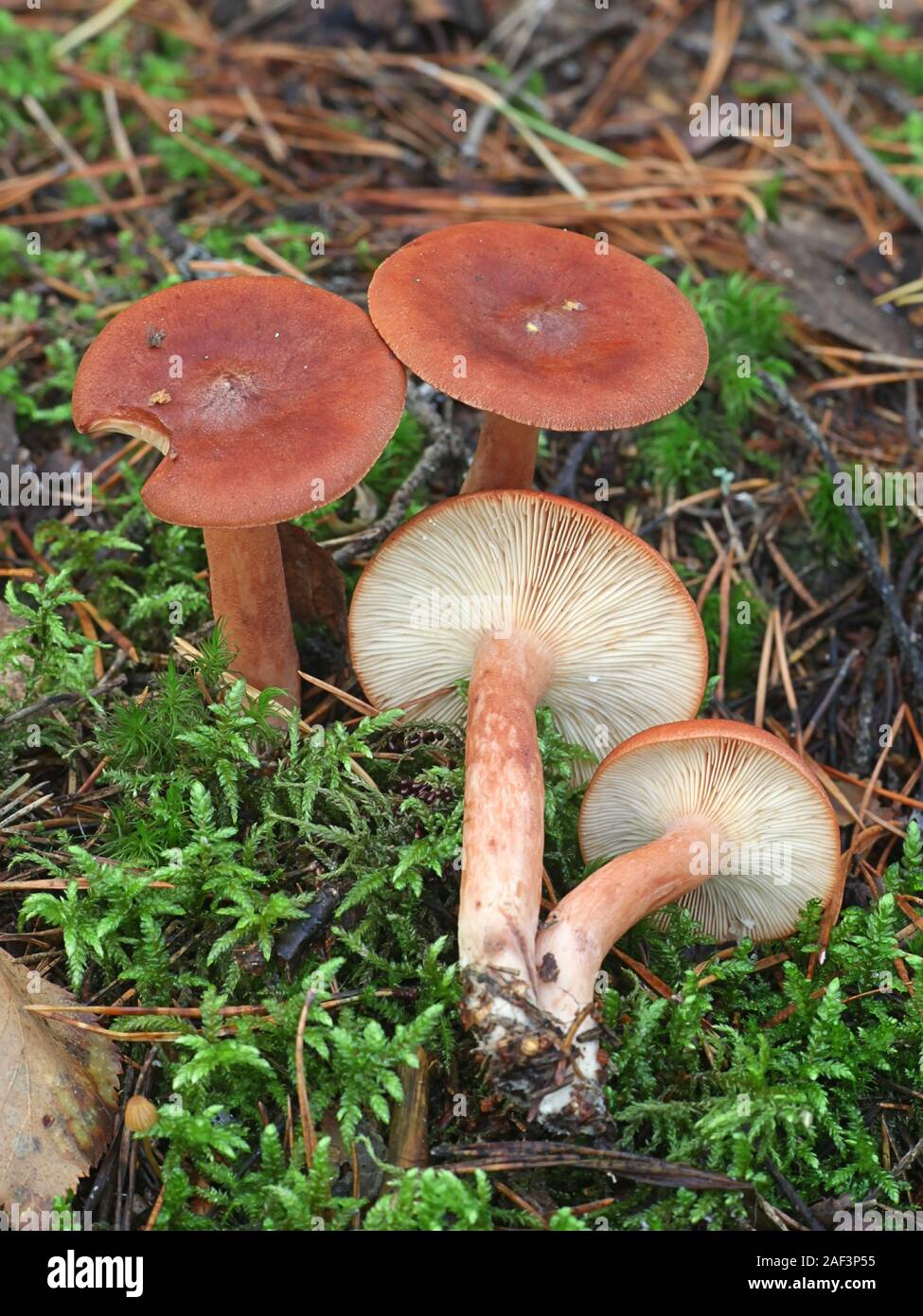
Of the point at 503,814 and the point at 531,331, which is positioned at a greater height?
the point at 531,331

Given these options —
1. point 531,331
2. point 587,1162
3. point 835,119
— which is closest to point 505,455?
point 531,331

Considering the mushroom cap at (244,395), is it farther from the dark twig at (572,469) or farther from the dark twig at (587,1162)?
the dark twig at (587,1162)

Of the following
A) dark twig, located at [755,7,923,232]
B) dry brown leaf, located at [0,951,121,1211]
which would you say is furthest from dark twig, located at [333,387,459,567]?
dark twig, located at [755,7,923,232]

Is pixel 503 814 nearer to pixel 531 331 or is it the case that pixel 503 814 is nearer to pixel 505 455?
pixel 505 455

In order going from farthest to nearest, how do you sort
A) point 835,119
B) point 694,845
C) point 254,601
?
1. point 835,119
2. point 254,601
3. point 694,845

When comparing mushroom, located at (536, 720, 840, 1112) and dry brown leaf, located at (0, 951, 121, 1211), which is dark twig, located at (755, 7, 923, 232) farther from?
dry brown leaf, located at (0, 951, 121, 1211)

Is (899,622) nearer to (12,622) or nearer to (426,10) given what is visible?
(12,622)

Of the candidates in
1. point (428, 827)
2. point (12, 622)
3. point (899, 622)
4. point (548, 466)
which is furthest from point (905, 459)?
point (12, 622)
